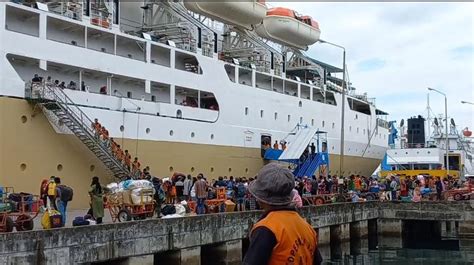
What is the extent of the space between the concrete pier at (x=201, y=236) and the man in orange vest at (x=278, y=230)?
9284mm

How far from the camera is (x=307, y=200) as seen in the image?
24.3 m

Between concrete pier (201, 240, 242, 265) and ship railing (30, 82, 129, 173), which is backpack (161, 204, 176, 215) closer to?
concrete pier (201, 240, 242, 265)

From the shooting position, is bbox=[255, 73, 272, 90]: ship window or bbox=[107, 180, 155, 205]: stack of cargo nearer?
bbox=[107, 180, 155, 205]: stack of cargo

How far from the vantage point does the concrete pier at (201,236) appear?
12.5 meters

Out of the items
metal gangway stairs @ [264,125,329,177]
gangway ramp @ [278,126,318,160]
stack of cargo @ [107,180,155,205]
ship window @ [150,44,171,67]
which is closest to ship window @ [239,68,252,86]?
metal gangway stairs @ [264,125,329,177]

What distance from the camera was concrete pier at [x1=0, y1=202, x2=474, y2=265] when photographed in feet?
40.9

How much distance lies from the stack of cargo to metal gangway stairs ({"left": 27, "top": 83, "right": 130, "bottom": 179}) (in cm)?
625

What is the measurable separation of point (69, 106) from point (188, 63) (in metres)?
9.31

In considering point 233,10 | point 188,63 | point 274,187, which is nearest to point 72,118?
point 188,63

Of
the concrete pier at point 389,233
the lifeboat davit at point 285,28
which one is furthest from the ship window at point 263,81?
the concrete pier at point 389,233

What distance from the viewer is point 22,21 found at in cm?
2294

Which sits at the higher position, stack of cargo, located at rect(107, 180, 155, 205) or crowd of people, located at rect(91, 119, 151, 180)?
crowd of people, located at rect(91, 119, 151, 180)

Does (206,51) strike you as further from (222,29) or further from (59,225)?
(59,225)

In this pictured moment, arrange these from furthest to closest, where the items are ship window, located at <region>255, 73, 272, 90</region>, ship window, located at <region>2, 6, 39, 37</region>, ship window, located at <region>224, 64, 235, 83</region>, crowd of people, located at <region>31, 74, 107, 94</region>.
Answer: ship window, located at <region>255, 73, 272, 90</region> < ship window, located at <region>224, 64, 235, 83</region> < ship window, located at <region>2, 6, 39, 37</region> < crowd of people, located at <region>31, 74, 107, 94</region>
